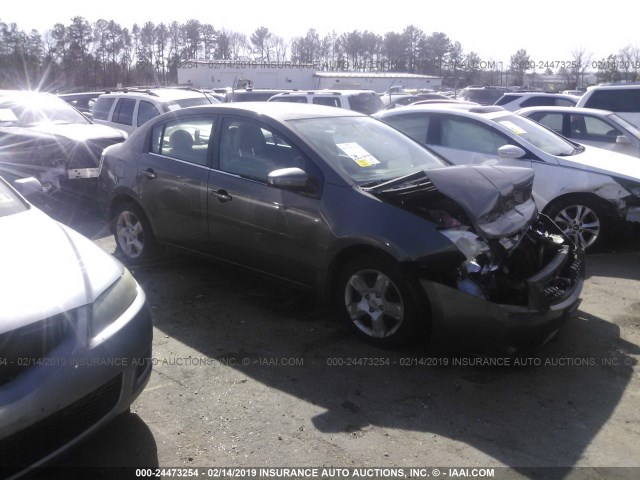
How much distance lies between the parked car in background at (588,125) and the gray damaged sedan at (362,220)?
4926mm

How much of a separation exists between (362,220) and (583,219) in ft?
12.2

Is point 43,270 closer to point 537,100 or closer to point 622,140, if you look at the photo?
point 622,140

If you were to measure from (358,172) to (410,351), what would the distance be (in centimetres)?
138

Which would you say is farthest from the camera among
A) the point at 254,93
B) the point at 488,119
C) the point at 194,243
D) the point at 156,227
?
the point at 254,93

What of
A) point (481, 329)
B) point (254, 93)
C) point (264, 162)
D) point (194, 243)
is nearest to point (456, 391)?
point (481, 329)

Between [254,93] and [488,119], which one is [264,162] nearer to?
[488,119]

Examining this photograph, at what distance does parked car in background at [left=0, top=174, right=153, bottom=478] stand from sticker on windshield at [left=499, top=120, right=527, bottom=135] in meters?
5.30

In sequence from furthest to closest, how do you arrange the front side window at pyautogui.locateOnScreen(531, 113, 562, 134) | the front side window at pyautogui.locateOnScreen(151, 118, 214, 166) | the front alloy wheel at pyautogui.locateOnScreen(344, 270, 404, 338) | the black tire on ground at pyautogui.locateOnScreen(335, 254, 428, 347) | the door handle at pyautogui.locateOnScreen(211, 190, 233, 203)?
the front side window at pyautogui.locateOnScreen(531, 113, 562, 134), the front side window at pyautogui.locateOnScreen(151, 118, 214, 166), the door handle at pyautogui.locateOnScreen(211, 190, 233, 203), the front alloy wheel at pyautogui.locateOnScreen(344, 270, 404, 338), the black tire on ground at pyautogui.locateOnScreen(335, 254, 428, 347)

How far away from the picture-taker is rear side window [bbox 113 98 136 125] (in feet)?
36.8

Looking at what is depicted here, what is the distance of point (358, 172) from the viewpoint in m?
4.27

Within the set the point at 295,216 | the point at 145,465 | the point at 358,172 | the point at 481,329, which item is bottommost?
the point at 145,465

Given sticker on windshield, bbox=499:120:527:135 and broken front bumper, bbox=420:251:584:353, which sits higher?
sticker on windshield, bbox=499:120:527:135

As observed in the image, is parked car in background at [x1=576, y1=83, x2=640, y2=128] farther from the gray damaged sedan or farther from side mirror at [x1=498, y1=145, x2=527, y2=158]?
the gray damaged sedan

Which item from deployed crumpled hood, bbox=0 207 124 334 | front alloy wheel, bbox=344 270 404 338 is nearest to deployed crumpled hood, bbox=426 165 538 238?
front alloy wheel, bbox=344 270 404 338
